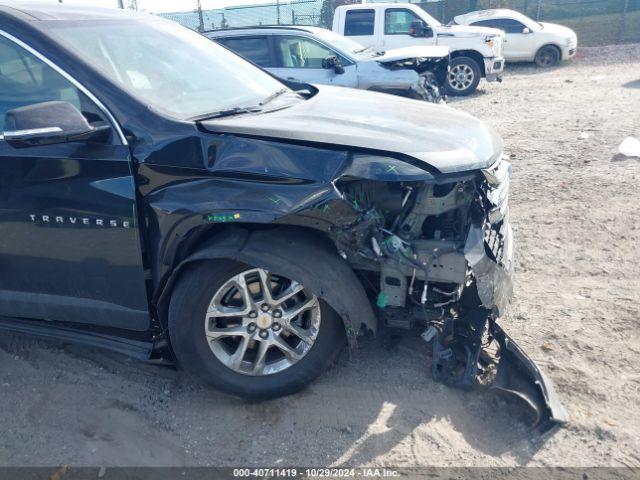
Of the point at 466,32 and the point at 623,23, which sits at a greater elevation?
the point at 466,32

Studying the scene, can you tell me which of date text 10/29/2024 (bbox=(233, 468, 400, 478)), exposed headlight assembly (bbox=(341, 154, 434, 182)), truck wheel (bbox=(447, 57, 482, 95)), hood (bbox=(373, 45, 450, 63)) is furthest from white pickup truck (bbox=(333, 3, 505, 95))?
date text 10/29/2024 (bbox=(233, 468, 400, 478))

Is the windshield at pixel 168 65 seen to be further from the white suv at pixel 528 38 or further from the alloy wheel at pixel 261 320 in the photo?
the white suv at pixel 528 38

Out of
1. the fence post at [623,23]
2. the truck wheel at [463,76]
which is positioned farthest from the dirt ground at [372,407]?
the fence post at [623,23]

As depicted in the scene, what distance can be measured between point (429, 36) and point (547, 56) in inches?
225

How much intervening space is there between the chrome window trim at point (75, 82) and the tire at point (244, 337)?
2.52ft

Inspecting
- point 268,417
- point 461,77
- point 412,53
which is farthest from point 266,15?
point 268,417

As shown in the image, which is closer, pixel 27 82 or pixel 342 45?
pixel 27 82

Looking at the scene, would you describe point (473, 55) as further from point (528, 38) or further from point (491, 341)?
point (491, 341)

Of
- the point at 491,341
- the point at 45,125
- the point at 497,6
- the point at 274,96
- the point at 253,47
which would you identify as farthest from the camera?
the point at 497,6

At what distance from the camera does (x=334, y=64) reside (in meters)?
9.36

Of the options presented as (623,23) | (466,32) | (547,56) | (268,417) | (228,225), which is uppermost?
(466,32)

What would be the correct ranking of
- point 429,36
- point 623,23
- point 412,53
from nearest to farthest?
point 412,53
point 429,36
point 623,23

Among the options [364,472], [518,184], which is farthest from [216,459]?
[518,184]

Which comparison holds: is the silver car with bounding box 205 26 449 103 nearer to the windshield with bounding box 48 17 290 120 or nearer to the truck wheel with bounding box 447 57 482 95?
the truck wheel with bounding box 447 57 482 95
